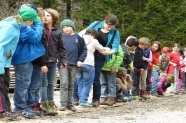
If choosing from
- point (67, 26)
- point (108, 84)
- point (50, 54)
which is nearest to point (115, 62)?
point (108, 84)

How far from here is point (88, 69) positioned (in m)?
9.68

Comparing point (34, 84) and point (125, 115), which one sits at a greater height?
point (34, 84)

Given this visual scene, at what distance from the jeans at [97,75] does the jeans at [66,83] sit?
44.8 inches

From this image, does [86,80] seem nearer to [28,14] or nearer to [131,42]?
[131,42]

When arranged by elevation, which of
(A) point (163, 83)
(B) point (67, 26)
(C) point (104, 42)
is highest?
(B) point (67, 26)

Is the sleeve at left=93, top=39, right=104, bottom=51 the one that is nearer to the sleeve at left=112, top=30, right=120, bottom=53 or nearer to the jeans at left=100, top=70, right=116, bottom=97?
the sleeve at left=112, top=30, right=120, bottom=53

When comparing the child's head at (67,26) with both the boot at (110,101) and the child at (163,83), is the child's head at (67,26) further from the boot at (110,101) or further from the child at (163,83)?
the child at (163,83)

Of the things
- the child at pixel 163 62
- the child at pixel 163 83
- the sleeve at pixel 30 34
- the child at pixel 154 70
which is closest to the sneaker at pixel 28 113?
the sleeve at pixel 30 34

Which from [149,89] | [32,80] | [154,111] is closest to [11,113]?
[32,80]

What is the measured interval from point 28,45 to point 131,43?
4579 millimetres

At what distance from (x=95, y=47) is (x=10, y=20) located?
9.44 ft

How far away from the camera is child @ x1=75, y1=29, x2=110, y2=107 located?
9.68 m

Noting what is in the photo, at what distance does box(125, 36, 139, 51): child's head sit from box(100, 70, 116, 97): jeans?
55.0 inches

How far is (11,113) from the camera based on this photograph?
7301mm
